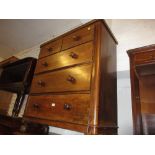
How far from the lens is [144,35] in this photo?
1.35 m

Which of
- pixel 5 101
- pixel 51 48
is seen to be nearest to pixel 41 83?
pixel 51 48

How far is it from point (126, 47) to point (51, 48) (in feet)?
2.74

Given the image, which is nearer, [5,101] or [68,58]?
[68,58]

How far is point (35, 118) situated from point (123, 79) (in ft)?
3.05

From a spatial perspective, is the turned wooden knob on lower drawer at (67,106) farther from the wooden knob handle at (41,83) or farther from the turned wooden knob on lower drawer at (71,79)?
the wooden knob handle at (41,83)

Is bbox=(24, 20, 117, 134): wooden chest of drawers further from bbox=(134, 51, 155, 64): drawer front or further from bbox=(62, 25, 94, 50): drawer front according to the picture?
bbox=(134, 51, 155, 64): drawer front

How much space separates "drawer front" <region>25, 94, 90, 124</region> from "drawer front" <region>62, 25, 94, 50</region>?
1.66 ft

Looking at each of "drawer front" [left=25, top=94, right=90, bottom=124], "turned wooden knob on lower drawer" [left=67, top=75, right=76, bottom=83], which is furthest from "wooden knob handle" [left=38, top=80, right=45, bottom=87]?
"turned wooden knob on lower drawer" [left=67, top=75, right=76, bottom=83]

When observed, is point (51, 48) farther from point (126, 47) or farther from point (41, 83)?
point (126, 47)

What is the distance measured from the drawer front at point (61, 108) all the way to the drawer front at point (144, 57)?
52 centimetres

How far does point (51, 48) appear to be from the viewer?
1409mm

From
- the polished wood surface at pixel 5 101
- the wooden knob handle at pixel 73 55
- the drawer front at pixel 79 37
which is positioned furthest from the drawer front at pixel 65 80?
the polished wood surface at pixel 5 101

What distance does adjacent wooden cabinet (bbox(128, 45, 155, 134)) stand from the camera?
990 millimetres

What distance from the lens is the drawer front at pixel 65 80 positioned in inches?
37.4
